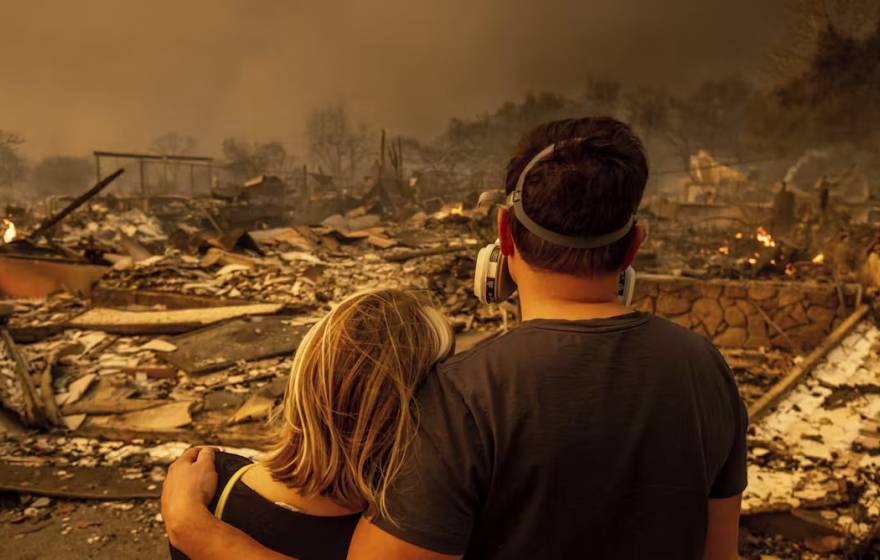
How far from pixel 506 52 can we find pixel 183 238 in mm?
31485

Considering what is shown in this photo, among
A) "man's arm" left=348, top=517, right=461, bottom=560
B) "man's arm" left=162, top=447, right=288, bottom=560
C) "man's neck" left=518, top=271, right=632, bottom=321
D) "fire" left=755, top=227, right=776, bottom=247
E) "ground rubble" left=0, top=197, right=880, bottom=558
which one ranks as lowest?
"ground rubble" left=0, top=197, right=880, bottom=558

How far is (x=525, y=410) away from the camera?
1000 mm

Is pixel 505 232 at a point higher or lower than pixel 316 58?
lower

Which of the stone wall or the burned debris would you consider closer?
the burned debris

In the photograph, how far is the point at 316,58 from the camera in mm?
45875

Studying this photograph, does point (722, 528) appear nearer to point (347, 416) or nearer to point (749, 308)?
point (347, 416)

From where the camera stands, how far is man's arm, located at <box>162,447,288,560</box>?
136 cm

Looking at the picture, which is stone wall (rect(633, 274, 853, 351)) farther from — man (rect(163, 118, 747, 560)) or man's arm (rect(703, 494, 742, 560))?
man (rect(163, 118, 747, 560))

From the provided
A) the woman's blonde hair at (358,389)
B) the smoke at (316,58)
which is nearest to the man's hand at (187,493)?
the woman's blonde hair at (358,389)

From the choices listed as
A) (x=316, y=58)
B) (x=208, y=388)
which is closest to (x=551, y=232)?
(x=208, y=388)

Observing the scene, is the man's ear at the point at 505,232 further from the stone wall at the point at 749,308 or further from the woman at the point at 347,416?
the stone wall at the point at 749,308

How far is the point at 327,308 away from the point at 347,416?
8487 mm

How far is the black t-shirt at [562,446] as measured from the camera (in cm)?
100

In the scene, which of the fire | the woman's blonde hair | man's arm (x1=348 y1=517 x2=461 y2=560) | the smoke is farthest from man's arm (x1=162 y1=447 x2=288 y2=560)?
the smoke
